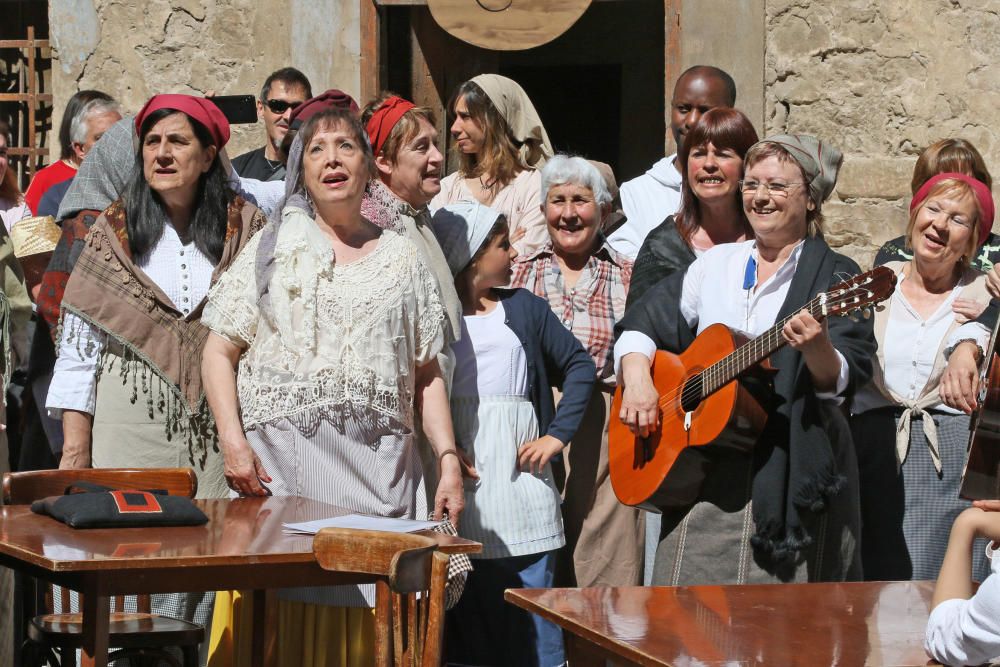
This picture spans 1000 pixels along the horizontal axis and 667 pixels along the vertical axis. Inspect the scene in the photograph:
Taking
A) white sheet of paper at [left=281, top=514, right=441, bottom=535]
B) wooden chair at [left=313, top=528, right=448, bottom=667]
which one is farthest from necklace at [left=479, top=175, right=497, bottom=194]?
wooden chair at [left=313, top=528, right=448, bottom=667]

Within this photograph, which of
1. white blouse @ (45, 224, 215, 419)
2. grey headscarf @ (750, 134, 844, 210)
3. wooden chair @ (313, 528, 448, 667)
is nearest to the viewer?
→ wooden chair @ (313, 528, 448, 667)

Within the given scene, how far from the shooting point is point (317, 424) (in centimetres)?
393

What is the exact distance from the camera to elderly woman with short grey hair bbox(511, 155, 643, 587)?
5.04m

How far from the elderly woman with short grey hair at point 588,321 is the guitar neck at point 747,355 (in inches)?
45.7

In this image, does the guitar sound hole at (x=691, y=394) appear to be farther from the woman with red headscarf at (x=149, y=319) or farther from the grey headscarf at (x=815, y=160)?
the woman with red headscarf at (x=149, y=319)

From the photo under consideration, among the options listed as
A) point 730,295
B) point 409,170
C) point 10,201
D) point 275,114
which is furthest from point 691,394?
point 10,201

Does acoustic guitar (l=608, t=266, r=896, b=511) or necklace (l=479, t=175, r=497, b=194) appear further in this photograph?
necklace (l=479, t=175, r=497, b=194)

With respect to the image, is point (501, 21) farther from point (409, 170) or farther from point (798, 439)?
point (798, 439)

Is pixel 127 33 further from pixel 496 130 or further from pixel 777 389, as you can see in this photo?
pixel 777 389

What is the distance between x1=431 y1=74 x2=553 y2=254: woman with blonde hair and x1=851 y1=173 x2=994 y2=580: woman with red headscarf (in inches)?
56.6

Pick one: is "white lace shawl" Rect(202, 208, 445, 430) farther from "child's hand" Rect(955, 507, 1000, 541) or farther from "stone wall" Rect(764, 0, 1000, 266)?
"stone wall" Rect(764, 0, 1000, 266)

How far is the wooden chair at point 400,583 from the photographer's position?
2730 millimetres

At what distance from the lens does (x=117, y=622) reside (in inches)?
151

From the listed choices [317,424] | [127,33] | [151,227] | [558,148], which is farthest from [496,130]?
[558,148]
